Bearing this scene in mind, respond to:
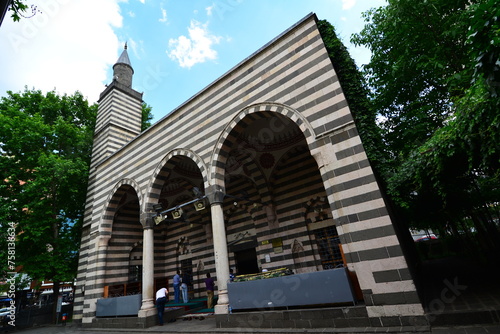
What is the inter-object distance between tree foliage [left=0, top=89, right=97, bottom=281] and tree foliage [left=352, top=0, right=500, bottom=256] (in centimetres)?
1480

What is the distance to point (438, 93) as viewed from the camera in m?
8.43

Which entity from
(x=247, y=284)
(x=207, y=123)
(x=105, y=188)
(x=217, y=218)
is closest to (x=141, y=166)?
(x=105, y=188)

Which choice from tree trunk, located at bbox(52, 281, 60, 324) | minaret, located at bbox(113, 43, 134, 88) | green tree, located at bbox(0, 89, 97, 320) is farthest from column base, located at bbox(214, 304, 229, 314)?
minaret, located at bbox(113, 43, 134, 88)

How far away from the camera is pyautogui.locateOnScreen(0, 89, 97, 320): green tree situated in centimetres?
1230

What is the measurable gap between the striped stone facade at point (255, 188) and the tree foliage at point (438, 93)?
154 cm

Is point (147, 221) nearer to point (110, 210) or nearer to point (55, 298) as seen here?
point (110, 210)

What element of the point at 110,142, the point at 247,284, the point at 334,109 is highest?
the point at 110,142

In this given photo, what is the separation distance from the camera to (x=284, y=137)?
10.6 m

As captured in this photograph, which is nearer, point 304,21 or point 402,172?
point 402,172

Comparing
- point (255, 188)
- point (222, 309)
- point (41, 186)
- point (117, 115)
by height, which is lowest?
point (222, 309)

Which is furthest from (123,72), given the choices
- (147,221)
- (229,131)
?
(229,131)

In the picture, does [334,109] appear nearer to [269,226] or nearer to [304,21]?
[304,21]

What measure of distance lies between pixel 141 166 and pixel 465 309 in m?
10.6

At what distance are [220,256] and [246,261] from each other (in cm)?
451
